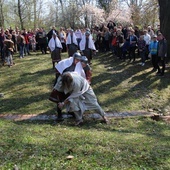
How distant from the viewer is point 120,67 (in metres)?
14.0

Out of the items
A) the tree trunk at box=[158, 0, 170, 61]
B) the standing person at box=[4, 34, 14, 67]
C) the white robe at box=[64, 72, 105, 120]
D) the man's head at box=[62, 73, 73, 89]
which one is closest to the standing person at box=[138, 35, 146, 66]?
the tree trunk at box=[158, 0, 170, 61]

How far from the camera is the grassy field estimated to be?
4314 millimetres

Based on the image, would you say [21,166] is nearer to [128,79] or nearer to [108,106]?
[108,106]

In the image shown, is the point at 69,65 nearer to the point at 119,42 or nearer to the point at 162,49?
the point at 162,49

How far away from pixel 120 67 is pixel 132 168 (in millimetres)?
10144

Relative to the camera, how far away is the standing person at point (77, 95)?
644cm

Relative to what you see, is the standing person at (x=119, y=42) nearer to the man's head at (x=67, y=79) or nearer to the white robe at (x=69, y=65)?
the white robe at (x=69, y=65)

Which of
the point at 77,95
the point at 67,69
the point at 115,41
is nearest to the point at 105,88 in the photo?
the point at 67,69

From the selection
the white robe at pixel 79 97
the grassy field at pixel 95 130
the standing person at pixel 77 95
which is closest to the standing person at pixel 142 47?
the grassy field at pixel 95 130

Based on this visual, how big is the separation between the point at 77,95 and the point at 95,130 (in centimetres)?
95

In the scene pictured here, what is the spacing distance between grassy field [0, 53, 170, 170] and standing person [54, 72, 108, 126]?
1.39 ft

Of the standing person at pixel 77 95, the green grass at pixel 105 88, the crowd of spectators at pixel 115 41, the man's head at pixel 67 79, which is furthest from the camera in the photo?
the crowd of spectators at pixel 115 41

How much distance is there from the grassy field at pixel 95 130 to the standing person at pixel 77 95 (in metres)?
0.42

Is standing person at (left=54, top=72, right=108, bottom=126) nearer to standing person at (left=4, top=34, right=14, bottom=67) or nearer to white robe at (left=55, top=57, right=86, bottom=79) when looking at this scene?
white robe at (left=55, top=57, right=86, bottom=79)
